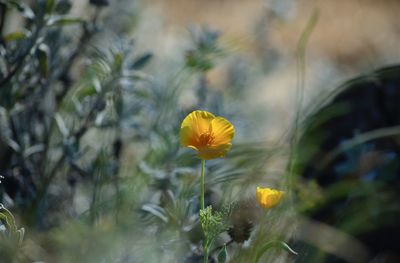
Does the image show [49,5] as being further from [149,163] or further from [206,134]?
[206,134]

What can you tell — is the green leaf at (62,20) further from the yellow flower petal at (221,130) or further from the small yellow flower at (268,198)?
the small yellow flower at (268,198)

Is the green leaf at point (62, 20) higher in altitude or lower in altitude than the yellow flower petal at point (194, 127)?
higher

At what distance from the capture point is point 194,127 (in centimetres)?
140

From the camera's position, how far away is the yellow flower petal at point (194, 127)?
4.57 ft

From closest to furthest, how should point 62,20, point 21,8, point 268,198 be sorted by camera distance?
1. point 268,198
2. point 21,8
3. point 62,20

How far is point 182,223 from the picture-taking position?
1624 mm

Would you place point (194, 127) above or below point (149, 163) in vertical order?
above

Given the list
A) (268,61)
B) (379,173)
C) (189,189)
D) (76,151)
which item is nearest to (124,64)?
(76,151)

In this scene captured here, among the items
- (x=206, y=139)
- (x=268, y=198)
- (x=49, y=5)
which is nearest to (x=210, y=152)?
(x=206, y=139)

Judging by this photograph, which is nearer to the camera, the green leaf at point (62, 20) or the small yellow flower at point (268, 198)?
the small yellow flower at point (268, 198)

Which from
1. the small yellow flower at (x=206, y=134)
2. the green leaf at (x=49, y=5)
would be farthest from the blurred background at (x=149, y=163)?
the small yellow flower at (x=206, y=134)

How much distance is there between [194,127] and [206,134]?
0.02m

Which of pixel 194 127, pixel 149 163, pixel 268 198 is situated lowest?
pixel 149 163

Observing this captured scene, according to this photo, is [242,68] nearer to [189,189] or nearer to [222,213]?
[189,189]
